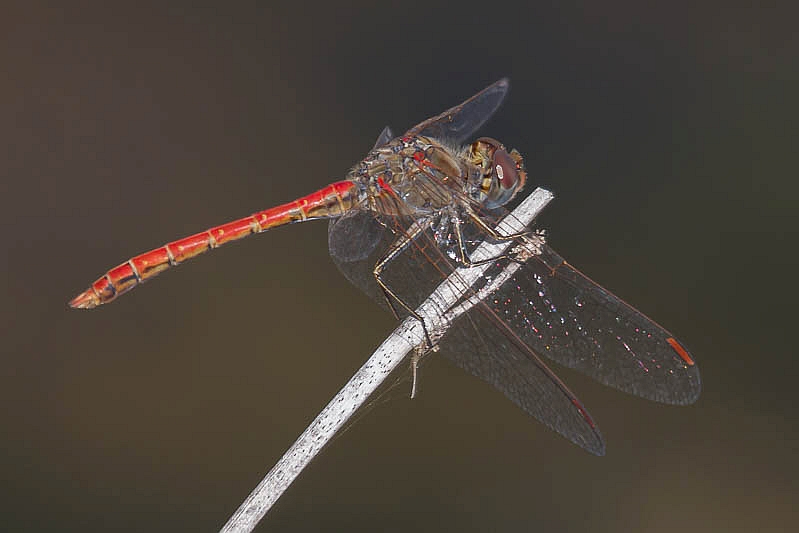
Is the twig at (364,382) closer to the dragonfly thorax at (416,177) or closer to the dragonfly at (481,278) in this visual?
the dragonfly at (481,278)

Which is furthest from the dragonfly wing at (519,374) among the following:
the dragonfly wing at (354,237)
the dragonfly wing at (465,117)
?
the dragonfly wing at (465,117)

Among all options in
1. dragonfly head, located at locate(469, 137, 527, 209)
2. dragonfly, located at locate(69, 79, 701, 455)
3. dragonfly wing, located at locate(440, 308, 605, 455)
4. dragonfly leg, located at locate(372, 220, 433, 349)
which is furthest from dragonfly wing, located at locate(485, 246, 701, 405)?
dragonfly head, located at locate(469, 137, 527, 209)

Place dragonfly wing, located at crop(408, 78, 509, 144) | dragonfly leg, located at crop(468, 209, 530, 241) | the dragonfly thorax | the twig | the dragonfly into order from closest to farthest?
the twig < the dragonfly < dragonfly leg, located at crop(468, 209, 530, 241) < the dragonfly thorax < dragonfly wing, located at crop(408, 78, 509, 144)

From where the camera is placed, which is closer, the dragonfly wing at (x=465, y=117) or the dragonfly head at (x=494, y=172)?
the dragonfly head at (x=494, y=172)

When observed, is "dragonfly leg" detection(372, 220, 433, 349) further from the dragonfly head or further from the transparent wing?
the dragonfly head

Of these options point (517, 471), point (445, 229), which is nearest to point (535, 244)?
point (445, 229)
